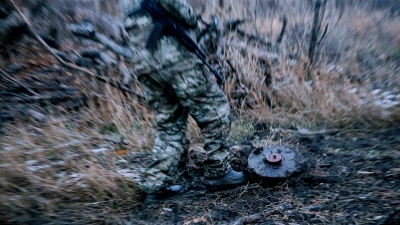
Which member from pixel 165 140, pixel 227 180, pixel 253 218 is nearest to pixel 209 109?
pixel 165 140

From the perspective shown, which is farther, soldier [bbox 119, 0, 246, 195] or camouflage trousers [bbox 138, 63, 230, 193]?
camouflage trousers [bbox 138, 63, 230, 193]

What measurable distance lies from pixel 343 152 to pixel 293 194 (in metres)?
0.77

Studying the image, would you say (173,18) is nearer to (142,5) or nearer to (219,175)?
(142,5)

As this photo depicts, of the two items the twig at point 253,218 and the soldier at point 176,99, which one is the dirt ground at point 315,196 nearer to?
the twig at point 253,218

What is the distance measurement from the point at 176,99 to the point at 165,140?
347 millimetres

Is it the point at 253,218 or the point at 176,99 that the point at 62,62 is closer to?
the point at 176,99

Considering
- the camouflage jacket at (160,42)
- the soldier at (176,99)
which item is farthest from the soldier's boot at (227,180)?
the camouflage jacket at (160,42)

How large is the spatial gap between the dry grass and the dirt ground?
1.10ft

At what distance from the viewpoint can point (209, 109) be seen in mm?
2334

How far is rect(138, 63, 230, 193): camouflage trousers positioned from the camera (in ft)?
7.21

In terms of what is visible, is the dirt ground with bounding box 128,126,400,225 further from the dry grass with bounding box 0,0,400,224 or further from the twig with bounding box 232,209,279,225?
the dry grass with bounding box 0,0,400,224

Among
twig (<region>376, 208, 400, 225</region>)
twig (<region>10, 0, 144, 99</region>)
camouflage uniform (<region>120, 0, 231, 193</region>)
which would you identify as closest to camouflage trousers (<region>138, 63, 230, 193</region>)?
camouflage uniform (<region>120, 0, 231, 193</region>)

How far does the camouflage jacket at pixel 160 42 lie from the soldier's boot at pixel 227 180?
3.14ft

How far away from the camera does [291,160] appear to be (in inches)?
103
